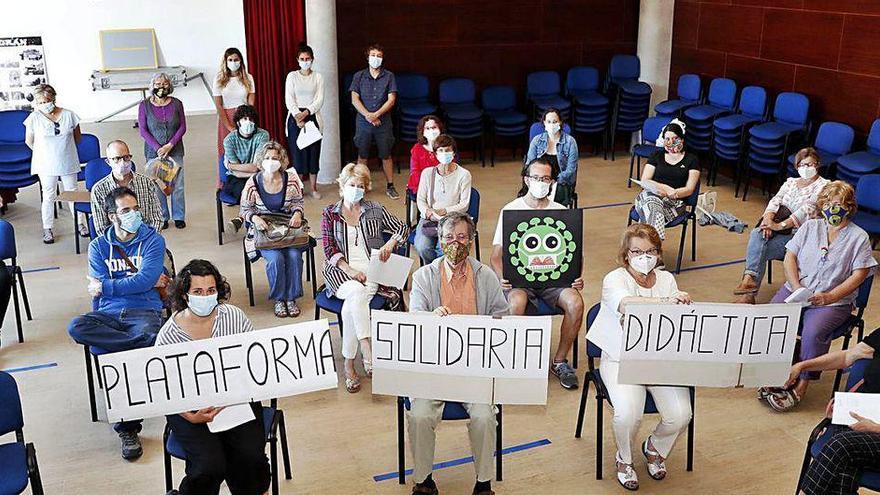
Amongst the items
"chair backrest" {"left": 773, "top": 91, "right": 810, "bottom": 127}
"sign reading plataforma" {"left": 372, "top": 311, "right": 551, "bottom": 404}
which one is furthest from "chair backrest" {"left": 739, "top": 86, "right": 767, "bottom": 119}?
"sign reading plataforma" {"left": 372, "top": 311, "right": 551, "bottom": 404}

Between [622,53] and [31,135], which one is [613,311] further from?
[622,53]

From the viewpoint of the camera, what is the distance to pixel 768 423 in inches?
222

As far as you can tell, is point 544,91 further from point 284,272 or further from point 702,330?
point 702,330

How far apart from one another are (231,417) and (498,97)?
8611 millimetres

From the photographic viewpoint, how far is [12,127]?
31.5ft

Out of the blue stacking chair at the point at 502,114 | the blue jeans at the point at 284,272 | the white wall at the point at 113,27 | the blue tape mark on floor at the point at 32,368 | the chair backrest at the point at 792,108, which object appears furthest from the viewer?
the white wall at the point at 113,27

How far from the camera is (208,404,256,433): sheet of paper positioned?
4262 mm

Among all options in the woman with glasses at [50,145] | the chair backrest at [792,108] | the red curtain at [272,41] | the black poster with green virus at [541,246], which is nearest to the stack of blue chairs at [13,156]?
the woman with glasses at [50,145]

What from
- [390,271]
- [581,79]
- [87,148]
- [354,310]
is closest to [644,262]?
[390,271]

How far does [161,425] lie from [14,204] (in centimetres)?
591

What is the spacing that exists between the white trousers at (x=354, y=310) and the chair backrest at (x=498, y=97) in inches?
261

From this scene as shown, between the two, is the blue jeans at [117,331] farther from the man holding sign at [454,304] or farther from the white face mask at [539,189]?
the white face mask at [539,189]

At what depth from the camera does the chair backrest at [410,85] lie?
11852 mm

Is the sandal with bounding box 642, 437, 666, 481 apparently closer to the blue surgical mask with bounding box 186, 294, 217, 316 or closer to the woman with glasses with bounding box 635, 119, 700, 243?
the blue surgical mask with bounding box 186, 294, 217, 316
